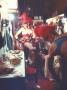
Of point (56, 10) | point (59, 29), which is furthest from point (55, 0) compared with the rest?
point (59, 29)

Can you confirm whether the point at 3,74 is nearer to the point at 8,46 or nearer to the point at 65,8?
the point at 8,46

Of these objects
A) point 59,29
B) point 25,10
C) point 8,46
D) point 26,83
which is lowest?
point 26,83

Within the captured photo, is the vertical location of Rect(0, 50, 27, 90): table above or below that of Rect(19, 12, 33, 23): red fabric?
below

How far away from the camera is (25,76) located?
1290 mm

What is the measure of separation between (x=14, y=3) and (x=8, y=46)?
284 millimetres

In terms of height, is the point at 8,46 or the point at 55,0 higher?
the point at 55,0

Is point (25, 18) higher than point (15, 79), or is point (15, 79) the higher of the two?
point (25, 18)

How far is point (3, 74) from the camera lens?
4.17ft

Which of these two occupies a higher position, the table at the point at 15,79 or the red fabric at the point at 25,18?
the red fabric at the point at 25,18

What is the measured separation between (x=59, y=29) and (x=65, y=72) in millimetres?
291

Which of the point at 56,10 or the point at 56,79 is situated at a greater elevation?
→ the point at 56,10

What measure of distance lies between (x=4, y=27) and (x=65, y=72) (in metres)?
0.50

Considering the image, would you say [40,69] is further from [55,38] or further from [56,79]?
[55,38]

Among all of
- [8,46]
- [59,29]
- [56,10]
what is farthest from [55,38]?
[8,46]
